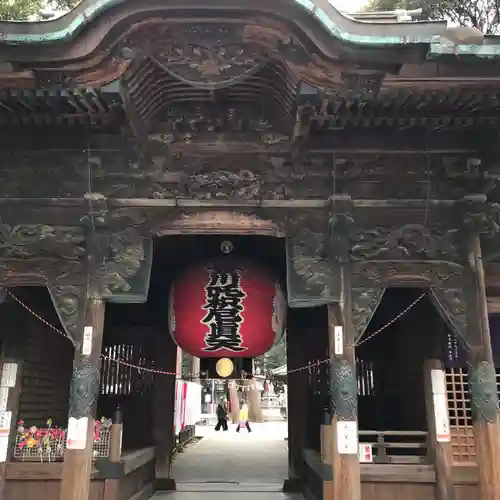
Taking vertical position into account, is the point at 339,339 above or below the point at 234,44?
below

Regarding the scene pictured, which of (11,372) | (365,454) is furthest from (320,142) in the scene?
(11,372)

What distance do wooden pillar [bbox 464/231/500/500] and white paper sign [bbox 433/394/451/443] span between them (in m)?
1.13

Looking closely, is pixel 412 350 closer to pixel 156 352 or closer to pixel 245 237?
pixel 245 237

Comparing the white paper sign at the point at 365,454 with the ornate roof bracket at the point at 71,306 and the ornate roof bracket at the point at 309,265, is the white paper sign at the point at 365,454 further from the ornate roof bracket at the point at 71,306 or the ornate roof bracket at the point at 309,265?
the ornate roof bracket at the point at 71,306

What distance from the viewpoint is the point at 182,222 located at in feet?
20.2

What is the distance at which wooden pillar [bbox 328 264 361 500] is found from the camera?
214 inches

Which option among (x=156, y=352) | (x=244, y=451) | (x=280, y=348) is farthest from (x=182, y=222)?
(x=280, y=348)

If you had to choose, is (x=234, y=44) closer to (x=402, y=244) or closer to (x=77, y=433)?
(x=402, y=244)

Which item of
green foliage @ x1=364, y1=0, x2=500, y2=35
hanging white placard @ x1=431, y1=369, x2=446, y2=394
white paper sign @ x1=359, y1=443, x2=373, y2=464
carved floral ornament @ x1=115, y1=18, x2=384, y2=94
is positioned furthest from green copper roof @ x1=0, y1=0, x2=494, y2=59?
green foliage @ x1=364, y1=0, x2=500, y2=35

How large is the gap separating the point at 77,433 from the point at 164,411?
4651mm

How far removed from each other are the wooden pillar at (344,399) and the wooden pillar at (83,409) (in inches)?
110

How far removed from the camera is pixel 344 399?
222 inches

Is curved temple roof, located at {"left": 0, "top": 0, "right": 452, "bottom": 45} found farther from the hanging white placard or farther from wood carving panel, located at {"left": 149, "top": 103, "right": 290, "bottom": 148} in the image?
the hanging white placard

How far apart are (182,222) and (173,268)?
3280 mm
